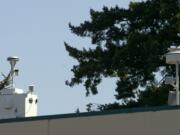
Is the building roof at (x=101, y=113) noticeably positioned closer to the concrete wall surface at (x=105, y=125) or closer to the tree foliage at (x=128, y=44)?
the concrete wall surface at (x=105, y=125)

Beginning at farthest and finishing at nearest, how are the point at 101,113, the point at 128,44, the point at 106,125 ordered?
1. the point at 128,44
2. the point at 101,113
3. the point at 106,125

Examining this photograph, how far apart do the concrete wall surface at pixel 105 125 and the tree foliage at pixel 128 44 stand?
2126 centimetres

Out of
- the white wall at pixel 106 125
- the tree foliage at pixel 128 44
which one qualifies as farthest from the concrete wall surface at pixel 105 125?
the tree foliage at pixel 128 44

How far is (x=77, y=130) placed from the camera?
739 inches

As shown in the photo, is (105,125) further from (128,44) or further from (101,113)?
(128,44)

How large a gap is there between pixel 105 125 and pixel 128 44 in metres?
24.3

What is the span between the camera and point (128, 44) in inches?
1671

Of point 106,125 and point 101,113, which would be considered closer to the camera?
point 106,125

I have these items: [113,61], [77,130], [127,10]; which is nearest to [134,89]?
[113,61]

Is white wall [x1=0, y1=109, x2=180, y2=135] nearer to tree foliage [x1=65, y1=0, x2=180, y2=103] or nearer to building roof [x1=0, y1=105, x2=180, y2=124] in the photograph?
building roof [x1=0, y1=105, x2=180, y2=124]

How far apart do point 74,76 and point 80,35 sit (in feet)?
7.86

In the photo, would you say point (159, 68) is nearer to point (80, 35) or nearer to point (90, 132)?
point (80, 35)

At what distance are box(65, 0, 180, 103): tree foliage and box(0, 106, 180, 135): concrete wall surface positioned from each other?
69.8 feet

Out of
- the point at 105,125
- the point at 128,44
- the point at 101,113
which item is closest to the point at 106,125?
the point at 105,125
